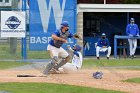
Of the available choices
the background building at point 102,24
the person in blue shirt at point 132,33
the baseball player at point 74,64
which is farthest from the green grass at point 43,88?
the background building at point 102,24

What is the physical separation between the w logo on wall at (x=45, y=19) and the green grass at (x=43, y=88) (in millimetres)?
11327

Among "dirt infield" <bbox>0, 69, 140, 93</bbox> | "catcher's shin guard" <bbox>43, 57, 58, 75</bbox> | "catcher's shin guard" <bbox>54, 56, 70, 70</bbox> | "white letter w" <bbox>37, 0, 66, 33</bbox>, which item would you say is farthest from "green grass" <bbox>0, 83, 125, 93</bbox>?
"white letter w" <bbox>37, 0, 66, 33</bbox>

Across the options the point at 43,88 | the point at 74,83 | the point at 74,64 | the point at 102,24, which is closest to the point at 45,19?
the point at 102,24

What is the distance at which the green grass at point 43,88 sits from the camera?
1220cm

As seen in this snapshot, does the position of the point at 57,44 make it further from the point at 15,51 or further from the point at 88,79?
the point at 15,51

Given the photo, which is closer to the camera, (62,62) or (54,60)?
(54,60)

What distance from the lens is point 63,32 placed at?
53.3ft

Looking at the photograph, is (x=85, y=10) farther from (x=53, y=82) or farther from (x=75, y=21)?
(x=53, y=82)

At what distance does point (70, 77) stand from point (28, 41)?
9446 mm

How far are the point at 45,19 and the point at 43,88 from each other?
40.9 ft

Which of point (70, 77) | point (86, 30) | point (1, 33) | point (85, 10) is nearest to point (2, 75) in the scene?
point (70, 77)

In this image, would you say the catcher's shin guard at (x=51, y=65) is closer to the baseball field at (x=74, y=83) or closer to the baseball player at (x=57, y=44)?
the baseball player at (x=57, y=44)

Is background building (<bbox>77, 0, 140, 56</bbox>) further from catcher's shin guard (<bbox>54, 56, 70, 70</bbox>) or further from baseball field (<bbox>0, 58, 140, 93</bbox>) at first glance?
catcher's shin guard (<bbox>54, 56, 70, 70</bbox>)

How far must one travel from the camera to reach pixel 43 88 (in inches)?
502
